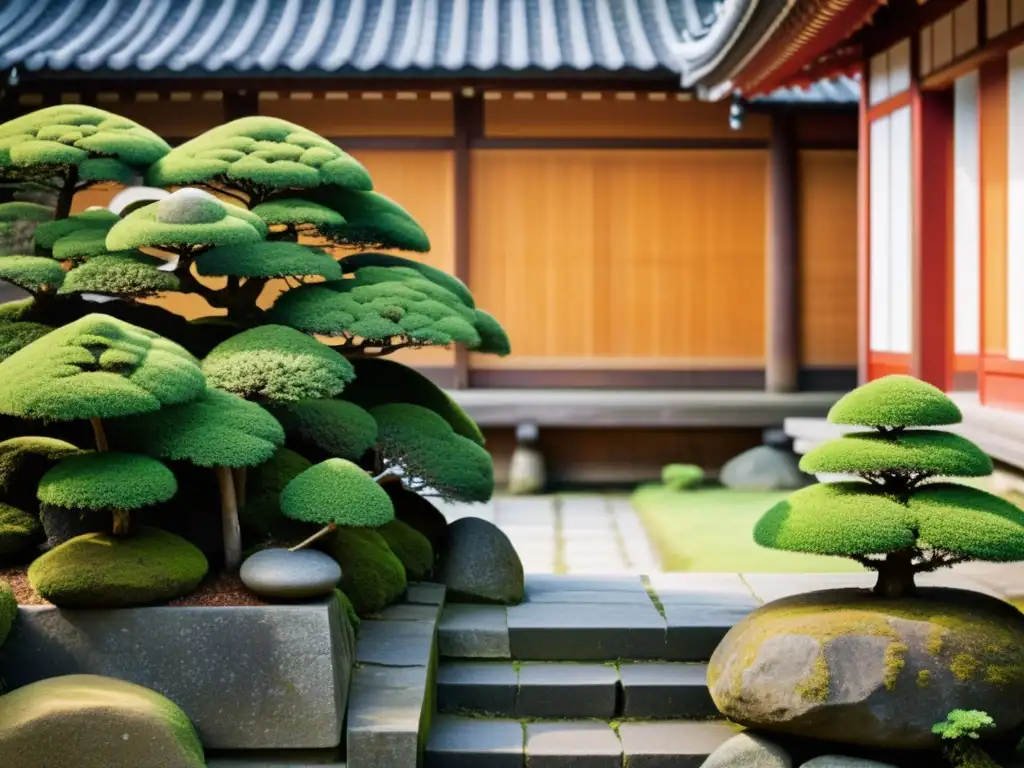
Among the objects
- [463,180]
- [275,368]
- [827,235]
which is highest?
[463,180]

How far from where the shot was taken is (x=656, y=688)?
20.0 feet

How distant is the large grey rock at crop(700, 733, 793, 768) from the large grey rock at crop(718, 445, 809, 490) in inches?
260

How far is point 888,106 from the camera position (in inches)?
397

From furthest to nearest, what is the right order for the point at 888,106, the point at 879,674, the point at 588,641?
the point at 888,106
the point at 588,641
the point at 879,674

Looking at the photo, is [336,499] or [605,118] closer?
[336,499]

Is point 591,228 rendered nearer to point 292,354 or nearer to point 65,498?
point 292,354

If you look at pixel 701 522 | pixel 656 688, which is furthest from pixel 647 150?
Answer: pixel 656 688

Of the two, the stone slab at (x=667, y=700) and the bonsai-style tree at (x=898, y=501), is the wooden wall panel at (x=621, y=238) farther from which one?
the bonsai-style tree at (x=898, y=501)

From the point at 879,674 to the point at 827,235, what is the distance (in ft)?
27.3

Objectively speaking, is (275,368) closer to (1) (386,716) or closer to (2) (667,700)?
(1) (386,716)

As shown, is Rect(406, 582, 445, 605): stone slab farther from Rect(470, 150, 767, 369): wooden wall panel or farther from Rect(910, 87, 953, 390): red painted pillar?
Rect(470, 150, 767, 369): wooden wall panel

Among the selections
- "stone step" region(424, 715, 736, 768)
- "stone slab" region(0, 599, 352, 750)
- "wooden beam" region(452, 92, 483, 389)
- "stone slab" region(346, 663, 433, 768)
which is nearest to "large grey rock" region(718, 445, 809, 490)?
"wooden beam" region(452, 92, 483, 389)

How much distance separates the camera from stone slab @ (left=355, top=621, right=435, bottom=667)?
5859mm

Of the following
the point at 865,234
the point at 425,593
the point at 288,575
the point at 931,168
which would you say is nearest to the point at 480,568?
the point at 425,593
